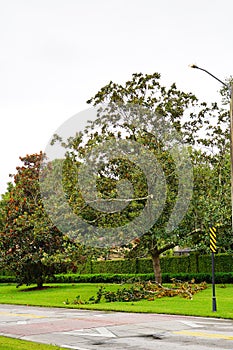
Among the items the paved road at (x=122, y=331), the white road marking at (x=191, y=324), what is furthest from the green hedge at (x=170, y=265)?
the white road marking at (x=191, y=324)

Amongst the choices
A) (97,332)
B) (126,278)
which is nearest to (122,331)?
(97,332)

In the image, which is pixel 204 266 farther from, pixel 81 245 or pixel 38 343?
pixel 38 343

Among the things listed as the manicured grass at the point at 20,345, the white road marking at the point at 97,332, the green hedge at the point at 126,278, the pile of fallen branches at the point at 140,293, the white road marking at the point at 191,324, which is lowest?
the manicured grass at the point at 20,345

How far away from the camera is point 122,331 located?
17172 millimetres

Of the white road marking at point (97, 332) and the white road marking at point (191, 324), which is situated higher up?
the white road marking at point (191, 324)

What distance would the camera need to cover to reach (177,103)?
38.3m

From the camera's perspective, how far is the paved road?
46.2 feet

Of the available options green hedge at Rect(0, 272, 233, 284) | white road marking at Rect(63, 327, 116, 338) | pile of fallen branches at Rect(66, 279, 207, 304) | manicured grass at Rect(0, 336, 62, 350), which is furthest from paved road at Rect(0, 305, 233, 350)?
green hedge at Rect(0, 272, 233, 284)

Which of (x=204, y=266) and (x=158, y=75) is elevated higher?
(x=158, y=75)

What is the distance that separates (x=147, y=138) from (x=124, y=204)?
4.28 metres

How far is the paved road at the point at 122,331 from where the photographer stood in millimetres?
14086

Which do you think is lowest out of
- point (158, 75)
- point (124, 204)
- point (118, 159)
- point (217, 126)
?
point (124, 204)

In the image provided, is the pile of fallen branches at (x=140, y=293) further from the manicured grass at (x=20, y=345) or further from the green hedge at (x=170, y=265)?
the manicured grass at (x=20, y=345)

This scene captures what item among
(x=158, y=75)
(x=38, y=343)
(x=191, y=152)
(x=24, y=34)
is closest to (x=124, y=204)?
(x=191, y=152)
